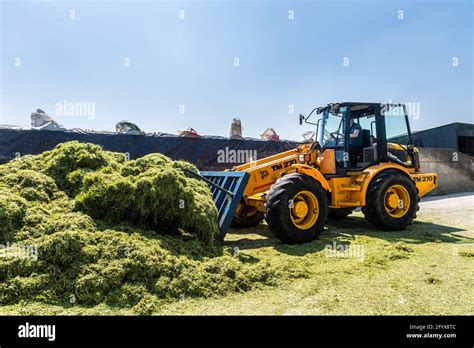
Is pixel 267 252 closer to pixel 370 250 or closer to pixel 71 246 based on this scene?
pixel 370 250

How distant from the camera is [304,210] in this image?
19.2ft

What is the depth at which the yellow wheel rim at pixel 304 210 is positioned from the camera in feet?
19.0

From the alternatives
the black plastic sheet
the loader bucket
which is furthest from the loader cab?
the black plastic sheet

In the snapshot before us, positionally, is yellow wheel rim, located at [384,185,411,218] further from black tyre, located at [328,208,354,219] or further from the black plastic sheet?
the black plastic sheet

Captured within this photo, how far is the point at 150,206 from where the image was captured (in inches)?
184

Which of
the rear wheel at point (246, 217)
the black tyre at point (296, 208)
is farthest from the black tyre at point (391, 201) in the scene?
the rear wheel at point (246, 217)

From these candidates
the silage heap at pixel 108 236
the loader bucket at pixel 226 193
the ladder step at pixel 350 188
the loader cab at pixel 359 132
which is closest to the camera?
the silage heap at pixel 108 236

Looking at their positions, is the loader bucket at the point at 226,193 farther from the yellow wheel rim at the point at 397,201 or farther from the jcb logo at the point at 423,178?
the jcb logo at the point at 423,178

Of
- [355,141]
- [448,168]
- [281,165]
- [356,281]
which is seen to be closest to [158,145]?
[281,165]

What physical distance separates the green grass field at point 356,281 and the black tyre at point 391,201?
33 centimetres

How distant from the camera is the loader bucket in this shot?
17.9 ft

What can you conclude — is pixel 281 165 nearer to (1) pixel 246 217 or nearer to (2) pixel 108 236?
(1) pixel 246 217

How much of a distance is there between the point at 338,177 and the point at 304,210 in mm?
1509

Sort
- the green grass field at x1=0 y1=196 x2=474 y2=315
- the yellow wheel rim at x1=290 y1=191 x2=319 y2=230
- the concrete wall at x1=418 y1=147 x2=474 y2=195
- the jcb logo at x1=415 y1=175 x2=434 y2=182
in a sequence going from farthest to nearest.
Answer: the concrete wall at x1=418 y1=147 x2=474 y2=195 → the jcb logo at x1=415 y1=175 x2=434 y2=182 → the yellow wheel rim at x1=290 y1=191 x2=319 y2=230 → the green grass field at x1=0 y1=196 x2=474 y2=315
